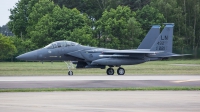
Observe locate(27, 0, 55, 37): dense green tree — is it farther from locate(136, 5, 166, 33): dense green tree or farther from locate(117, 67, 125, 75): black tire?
A: locate(117, 67, 125, 75): black tire

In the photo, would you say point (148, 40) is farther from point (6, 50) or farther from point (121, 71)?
point (6, 50)

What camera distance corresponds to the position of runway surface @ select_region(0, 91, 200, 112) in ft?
46.2

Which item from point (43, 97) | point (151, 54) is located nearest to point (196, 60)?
point (151, 54)

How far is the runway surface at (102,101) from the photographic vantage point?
555 inches

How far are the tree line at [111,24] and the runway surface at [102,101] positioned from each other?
48226 mm

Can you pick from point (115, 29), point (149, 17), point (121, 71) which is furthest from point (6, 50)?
point (121, 71)

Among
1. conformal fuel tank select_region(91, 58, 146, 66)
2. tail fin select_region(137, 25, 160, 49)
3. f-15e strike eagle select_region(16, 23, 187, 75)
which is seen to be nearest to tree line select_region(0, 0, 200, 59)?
tail fin select_region(137, 25, 160, 49)

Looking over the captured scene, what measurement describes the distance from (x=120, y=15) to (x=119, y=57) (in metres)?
42.8

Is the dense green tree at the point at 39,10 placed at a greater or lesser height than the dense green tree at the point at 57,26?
greater

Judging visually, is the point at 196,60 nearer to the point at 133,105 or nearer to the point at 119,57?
the point at 119,57

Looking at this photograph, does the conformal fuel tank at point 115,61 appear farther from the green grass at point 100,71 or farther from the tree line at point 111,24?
the tree line at point 111,24

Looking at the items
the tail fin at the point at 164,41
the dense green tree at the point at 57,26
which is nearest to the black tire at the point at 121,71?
the tail fin at the point at 164,41

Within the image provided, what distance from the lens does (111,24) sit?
242ft

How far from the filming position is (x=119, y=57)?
34125 millimetres
